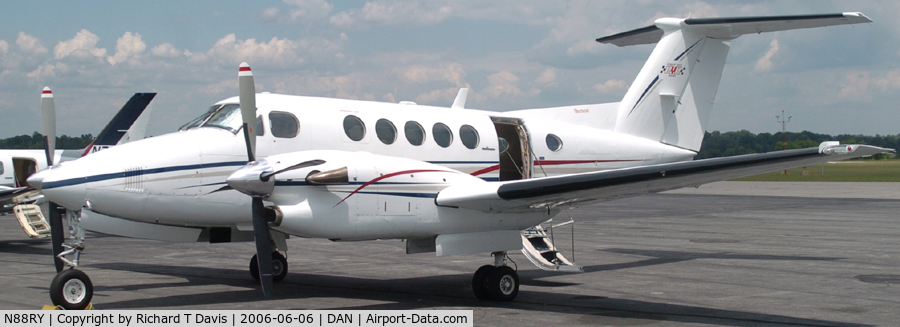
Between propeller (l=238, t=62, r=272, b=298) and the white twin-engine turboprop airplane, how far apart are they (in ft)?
0.04

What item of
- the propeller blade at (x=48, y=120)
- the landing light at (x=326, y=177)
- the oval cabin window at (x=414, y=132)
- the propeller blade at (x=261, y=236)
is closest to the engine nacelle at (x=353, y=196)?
the landing light at (x=326, y=177)

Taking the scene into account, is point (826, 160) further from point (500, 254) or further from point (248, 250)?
point (248, 250)

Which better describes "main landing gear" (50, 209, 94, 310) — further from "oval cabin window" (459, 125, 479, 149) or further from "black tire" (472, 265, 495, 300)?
"oval cabin window" (459, 125, 479, 149)

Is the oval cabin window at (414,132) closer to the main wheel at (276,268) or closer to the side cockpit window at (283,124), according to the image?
the side cockpit window at (283,124)

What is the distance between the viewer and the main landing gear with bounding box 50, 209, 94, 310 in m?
7.86

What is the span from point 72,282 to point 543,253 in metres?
5.78

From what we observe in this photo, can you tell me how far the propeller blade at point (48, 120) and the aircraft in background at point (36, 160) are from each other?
5.03 metres

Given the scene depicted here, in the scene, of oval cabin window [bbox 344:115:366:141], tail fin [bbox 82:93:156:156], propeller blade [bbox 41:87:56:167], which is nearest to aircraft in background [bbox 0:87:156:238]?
tail fin [bbox 82:93:156:156]

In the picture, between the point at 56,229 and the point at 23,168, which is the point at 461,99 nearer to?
the point at 56,229

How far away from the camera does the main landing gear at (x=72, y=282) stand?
786cm

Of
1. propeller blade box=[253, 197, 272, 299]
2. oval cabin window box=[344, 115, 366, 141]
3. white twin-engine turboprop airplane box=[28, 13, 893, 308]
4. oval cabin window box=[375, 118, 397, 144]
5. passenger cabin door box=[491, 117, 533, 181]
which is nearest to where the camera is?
white twin-engine turboprop airplane box=[28, 13, 893, 308]

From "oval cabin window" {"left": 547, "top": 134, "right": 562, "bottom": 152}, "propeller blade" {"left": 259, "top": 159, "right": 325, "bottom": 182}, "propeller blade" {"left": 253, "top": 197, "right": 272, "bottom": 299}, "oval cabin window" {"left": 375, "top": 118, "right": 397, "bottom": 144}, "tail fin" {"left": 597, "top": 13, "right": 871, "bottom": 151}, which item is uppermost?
"tail fin" {"left": 597, "top": 13, "right": 871, "bottom": 151}

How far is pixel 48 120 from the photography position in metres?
9.53

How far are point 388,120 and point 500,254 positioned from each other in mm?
2240
